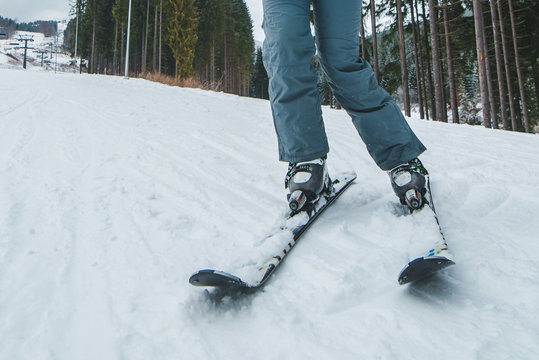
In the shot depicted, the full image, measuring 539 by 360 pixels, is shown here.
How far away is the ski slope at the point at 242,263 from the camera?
631 mm

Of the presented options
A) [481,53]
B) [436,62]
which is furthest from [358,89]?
[436,62]

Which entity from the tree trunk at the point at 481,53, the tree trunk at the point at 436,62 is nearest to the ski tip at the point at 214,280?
the tree trunk at the point at 481,53

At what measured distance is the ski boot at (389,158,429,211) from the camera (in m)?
1.09

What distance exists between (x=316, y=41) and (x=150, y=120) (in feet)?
8.33

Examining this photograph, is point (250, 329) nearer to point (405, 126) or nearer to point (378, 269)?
point (378, 269)

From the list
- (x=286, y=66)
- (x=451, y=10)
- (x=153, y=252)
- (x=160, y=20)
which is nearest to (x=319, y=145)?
(x=286, y=66)

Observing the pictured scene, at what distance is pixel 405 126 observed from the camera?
1.22 meters

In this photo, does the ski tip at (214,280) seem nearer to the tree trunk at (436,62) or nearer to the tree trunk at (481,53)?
the tree trunk at (481,53)

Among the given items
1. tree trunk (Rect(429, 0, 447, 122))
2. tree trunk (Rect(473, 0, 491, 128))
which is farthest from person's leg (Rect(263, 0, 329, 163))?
tree trunk (Rect(429, 0, 447, 122))

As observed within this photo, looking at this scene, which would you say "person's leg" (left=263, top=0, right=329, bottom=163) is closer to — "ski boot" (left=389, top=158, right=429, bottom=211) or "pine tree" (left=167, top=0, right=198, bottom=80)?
"ski boot" (left=389, top=158, right=429, bottom=211)

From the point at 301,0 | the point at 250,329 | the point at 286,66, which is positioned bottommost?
the point at 250,329

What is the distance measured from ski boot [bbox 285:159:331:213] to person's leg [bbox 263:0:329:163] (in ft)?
0.10

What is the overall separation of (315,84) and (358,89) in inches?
6.7

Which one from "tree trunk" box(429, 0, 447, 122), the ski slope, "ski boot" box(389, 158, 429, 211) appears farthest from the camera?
"tree trunk" box(429, 0, 447, 122)
